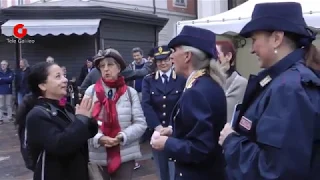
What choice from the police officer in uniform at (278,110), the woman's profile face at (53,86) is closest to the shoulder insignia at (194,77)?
the police officer in uniform at (278,110)

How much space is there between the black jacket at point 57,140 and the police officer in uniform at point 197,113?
21.6 inches

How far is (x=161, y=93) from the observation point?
5.20 m

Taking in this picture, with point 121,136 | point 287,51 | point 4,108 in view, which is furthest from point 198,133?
point 4,108

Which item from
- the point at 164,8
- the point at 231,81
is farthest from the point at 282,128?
the point at 164,8

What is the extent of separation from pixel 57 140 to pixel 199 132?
1001mm

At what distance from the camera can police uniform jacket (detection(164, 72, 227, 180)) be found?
9.34 feet

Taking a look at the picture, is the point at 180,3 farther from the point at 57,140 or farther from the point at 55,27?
the point at 57,140

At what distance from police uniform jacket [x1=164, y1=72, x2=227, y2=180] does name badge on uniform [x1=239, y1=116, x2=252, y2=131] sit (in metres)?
0.60

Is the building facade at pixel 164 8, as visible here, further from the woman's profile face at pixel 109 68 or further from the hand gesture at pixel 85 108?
the hand gesture at pixel 85 108

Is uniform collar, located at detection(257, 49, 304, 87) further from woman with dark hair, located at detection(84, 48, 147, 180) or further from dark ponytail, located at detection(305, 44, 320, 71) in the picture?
woman with dark hair, located at detection(84, 48, 147, 180)

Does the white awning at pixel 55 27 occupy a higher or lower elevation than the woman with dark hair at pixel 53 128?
higher

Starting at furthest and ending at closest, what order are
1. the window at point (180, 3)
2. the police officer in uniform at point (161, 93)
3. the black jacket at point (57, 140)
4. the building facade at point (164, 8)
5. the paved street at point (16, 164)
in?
the window at point (180, 3), the building facade at point (164, 8), the paved street at point (16, 164), the police officer in uniform at point (161, 93), the black jacket at point (57, 140)

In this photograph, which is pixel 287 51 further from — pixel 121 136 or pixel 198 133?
pixel 121 136

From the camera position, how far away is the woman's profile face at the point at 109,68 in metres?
4.35
